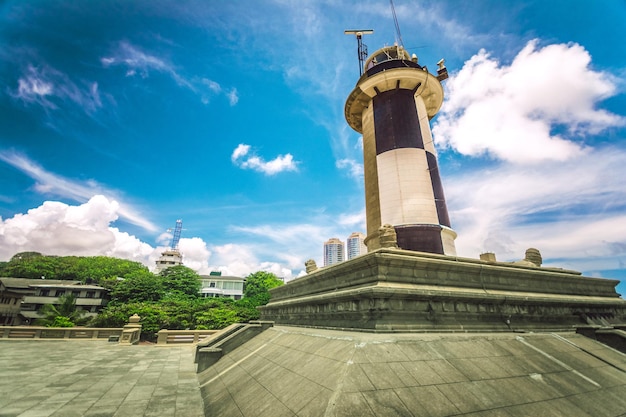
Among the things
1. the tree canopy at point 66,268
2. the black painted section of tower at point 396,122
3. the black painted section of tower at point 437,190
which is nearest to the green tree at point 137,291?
the tree canopy at point 66,268

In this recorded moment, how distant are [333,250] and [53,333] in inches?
5976

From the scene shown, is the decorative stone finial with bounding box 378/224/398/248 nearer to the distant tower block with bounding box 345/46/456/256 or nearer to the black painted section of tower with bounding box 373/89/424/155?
the distant tower block with bounding box 345/46/456/256

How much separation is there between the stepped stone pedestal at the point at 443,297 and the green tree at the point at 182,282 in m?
51.9

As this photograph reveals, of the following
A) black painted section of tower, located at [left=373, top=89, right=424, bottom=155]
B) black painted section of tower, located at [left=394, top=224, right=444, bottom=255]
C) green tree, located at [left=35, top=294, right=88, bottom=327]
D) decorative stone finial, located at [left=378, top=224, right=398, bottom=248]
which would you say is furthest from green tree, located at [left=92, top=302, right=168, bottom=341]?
decorative stone finial, located at [left=378, top=224, right=398, bottom=248]

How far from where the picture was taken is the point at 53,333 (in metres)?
24.3

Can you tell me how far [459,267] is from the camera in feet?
31.4

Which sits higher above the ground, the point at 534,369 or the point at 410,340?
the point at 410,340

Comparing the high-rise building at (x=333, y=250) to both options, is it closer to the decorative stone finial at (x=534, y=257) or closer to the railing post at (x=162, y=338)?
the railing post at (x=162, y=338)

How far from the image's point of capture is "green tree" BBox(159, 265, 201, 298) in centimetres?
5619

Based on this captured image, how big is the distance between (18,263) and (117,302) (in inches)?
2253

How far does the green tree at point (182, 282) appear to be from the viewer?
56.2 m

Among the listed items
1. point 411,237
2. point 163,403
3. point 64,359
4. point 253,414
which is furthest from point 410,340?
point 64,359

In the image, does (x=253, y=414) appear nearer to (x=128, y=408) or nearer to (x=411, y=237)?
(x=128, y=408)

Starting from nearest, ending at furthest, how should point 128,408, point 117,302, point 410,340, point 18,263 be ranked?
point 410,340
point 128,408
point 117,302
point 18,263
